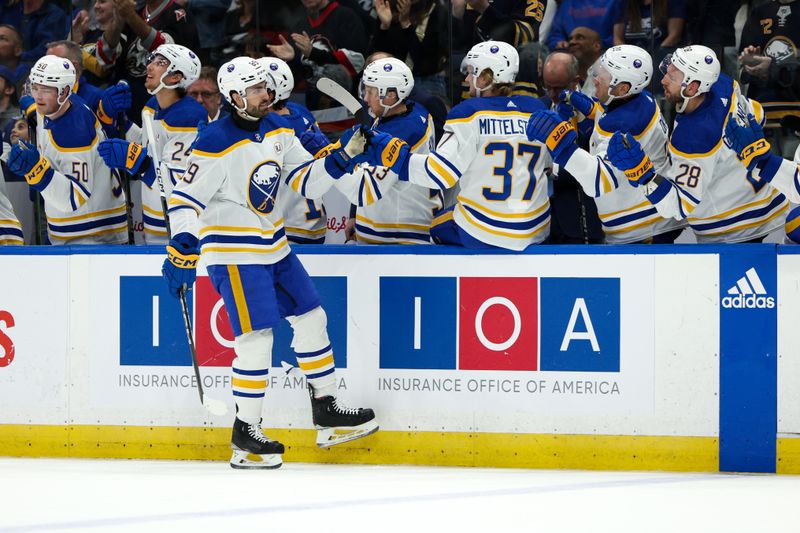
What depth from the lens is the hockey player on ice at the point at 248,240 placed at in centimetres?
504

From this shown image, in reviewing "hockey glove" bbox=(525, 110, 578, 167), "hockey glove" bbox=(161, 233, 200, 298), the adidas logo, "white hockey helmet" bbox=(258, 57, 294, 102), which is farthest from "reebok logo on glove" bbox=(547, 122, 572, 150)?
"hockey glove" bbox=(161, 233, 200, 298)

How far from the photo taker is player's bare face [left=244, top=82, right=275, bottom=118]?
5070mm

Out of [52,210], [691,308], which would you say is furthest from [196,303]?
[691,308]

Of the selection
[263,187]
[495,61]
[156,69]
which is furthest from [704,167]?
[156,69]

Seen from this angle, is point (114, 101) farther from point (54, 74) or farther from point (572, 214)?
point (572, 214)

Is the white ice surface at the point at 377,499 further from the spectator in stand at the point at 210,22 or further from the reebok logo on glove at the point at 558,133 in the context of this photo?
the spectator in stand at the point at 210,22

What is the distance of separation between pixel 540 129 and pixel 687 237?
1522mm

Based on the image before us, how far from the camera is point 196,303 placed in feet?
18.0

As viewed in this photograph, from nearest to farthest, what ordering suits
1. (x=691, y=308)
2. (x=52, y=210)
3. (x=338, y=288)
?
(x=691, y=308) → (x=338, y=288) → (x=52, y=210)

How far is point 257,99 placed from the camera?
5078 millimetres

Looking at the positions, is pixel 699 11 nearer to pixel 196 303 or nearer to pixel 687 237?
pixel 687 237

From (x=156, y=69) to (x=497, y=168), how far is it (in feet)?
5.78

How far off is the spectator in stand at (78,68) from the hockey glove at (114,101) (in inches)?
3.9

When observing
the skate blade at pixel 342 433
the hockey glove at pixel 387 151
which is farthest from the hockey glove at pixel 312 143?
the skate blade at pixel 342 433
